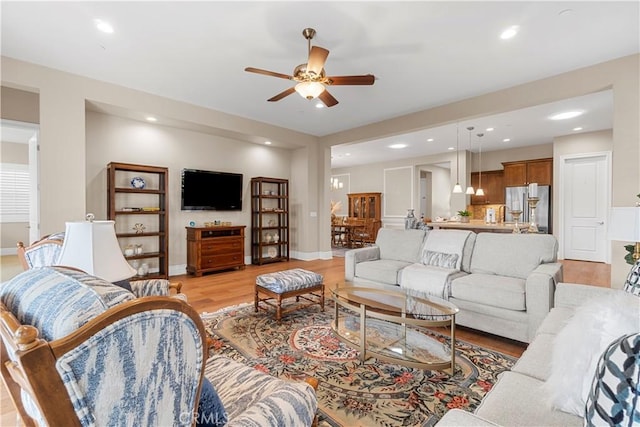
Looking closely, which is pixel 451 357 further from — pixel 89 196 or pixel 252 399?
pixel 89 196

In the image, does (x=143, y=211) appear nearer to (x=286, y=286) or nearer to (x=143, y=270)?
(x=143, y=270)

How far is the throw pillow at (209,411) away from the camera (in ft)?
2.87

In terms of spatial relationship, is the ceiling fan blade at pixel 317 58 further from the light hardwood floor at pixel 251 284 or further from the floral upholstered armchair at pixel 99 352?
the light hardwood floor at pixel 251 284

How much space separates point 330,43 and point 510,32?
5.64 ft

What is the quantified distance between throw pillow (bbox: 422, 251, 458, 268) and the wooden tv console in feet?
11.4

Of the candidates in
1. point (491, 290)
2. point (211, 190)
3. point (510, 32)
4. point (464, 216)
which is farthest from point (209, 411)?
point (464, 216)

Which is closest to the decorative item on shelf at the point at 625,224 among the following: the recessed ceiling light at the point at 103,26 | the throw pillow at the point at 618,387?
the throw pillow at the point at 618,387

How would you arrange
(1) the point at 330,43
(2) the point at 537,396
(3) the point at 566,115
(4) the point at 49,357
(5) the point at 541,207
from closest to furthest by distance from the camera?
(4) the point at 49,357 → (2) the point at 537,396 → (1) the point at 330,43 → (3) the point at 566,115 → (5) the point at 541,207

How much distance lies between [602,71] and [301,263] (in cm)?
543

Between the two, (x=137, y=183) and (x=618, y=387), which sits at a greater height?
(x=137, y=183)

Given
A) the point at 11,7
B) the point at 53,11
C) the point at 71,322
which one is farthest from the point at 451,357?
the point at 11,7

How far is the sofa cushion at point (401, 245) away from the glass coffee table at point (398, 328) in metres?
1.25

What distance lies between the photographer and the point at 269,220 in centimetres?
665

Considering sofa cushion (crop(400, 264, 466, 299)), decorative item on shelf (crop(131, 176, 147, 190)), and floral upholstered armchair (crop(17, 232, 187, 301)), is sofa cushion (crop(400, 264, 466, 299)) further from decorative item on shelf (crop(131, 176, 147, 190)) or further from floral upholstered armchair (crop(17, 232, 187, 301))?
decorative item on shelf (crop(131, 176, 147, 190))
